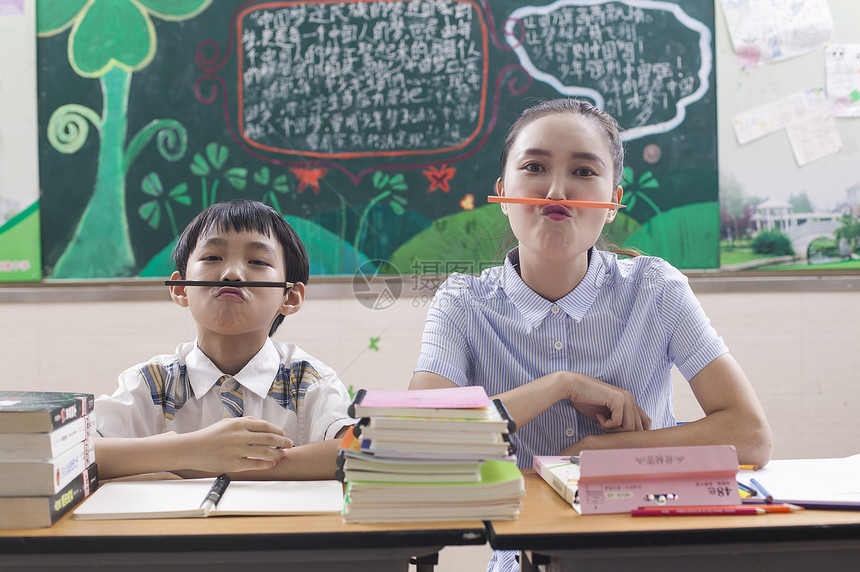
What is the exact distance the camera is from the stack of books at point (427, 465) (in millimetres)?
902

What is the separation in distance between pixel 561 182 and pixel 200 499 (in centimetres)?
93

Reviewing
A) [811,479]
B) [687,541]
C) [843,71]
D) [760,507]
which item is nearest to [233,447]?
[687,541]

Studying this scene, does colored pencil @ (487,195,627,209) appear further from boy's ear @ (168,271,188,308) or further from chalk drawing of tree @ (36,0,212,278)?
chalk drawing of tree @ (36,0,212,278)

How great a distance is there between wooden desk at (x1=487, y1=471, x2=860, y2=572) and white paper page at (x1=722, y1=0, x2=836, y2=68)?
2.08 meters

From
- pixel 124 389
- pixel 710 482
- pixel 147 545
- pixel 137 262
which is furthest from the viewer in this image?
pixel 137 262

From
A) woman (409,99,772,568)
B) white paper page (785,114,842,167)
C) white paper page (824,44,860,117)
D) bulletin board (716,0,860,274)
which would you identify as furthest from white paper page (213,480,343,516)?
white paper page (824,44,860,117)

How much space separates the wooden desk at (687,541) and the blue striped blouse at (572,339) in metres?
0.51

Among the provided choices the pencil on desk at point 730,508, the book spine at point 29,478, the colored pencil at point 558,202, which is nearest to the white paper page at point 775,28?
the colored pencil at point 558,202

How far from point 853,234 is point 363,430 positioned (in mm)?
2399

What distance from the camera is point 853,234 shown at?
2506 millimetres

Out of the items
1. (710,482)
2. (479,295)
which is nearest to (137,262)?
(479,295)

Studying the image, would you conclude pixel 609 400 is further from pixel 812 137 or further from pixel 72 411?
pixel 812 137

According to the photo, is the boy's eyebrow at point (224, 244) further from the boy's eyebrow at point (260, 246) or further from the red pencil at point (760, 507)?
the red pencil at point (760, 507)

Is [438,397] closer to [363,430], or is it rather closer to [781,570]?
[363,430]
